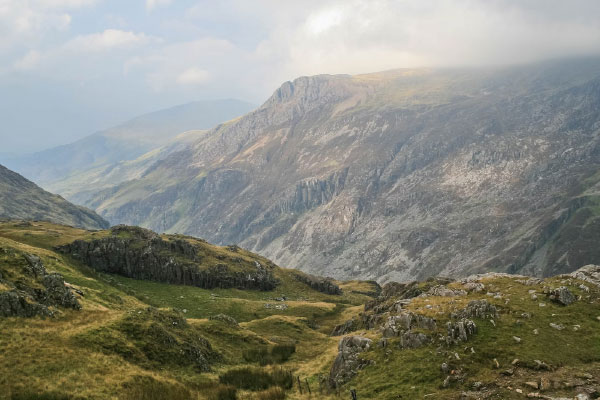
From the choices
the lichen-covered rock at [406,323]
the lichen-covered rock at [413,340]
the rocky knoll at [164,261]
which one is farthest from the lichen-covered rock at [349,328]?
the rocky knoll at [164,261]

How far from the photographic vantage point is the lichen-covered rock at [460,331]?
32.1 m

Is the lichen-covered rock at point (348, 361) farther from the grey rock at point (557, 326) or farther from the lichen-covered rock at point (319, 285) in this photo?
the lichen-covered rock at point (319, 285)

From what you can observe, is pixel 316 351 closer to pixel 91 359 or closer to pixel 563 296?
pixel 563 296

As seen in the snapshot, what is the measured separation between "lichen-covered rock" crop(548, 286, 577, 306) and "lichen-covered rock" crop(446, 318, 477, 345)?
10.3 m

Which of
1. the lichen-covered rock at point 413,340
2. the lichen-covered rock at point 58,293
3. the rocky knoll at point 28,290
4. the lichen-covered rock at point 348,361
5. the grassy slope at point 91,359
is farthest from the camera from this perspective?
the lichen-covered rock at point 58,293

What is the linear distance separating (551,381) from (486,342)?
20.8 feet

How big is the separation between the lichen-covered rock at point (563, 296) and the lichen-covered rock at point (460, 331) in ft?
33.9

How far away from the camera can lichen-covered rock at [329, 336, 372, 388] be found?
111ft

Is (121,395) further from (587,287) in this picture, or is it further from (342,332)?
(342,332)

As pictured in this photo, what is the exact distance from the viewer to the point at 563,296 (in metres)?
36.9

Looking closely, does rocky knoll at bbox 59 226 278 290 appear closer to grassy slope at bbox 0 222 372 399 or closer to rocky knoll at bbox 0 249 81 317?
grassy slope at bbox 0 222 372 399

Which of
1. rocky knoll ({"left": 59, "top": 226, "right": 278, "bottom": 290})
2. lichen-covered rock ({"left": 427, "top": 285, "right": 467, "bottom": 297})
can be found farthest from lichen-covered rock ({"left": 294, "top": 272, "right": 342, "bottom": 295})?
lichen-covered rock ({"left": 427, "top": 285, "right": 467, "bottom": 297})

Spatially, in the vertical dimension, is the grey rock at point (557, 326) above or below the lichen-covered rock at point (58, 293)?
below

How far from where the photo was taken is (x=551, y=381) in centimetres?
2508
